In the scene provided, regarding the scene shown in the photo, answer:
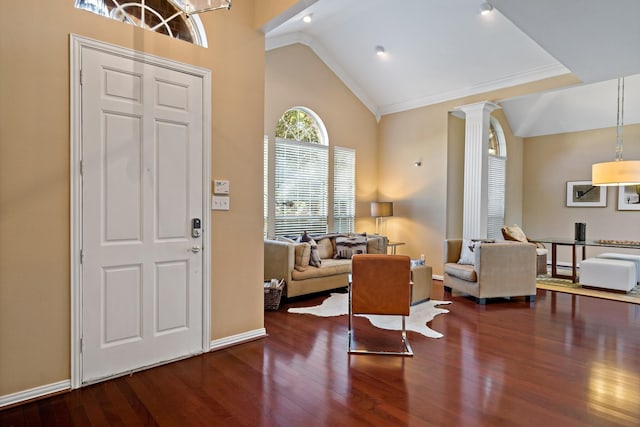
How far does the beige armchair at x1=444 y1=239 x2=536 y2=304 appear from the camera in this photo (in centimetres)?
491

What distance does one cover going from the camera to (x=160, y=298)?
9.74 feet

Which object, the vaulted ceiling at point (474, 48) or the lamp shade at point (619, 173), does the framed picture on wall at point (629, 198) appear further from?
the lamp shade at point (619, 173)

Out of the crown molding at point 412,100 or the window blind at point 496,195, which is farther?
the window blind at point 496,195

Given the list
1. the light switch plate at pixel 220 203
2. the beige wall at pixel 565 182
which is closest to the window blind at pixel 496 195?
the beige wall at pixel 565 182

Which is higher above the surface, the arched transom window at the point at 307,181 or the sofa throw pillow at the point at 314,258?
the arched transom window at the point at 307,181

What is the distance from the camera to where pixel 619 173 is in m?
5.52

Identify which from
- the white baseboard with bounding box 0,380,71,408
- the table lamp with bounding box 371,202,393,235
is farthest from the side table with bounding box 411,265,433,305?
the white baseboard with bounding box 0,380,71,408

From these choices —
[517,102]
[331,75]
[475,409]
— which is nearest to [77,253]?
[475,409]

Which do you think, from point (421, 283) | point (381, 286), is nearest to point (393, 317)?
point (421, 283)

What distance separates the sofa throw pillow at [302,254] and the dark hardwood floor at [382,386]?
1316mm

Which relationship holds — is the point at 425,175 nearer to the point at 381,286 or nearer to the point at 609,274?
the point at 609,274

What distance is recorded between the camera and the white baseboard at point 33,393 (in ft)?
7.71

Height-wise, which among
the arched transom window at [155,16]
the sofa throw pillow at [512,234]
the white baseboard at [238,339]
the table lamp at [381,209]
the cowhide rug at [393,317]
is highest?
the arched transom window at [155,16]

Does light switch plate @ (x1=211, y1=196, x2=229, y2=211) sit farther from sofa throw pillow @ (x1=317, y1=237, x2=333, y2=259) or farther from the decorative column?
the decorative column
